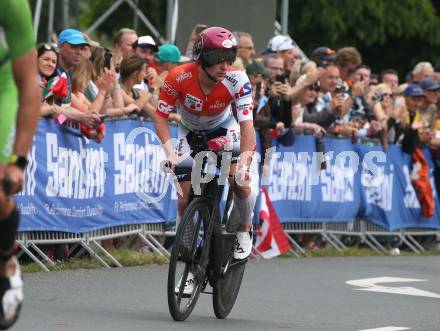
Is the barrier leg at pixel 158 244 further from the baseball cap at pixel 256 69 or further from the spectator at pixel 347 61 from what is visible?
the spectator at pixel 347 61

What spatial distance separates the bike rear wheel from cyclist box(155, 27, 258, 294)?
9.7 inches

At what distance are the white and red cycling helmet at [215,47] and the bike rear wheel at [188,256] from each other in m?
0.98

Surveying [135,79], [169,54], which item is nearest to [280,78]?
[169,54]

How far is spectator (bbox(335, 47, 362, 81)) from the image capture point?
18.0m

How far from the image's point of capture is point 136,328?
28.3 ft

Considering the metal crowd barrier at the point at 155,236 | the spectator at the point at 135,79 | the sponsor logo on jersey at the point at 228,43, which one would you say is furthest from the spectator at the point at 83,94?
the sponsor logo on jersey at the point at 228,43

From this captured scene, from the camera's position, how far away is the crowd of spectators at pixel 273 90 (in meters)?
12.6

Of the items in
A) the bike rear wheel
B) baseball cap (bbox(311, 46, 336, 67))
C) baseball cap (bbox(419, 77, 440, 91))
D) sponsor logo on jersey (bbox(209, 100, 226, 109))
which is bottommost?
the bike rear wheel

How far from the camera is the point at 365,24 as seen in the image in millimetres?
31094

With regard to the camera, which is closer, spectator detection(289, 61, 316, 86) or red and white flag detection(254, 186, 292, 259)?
red and white flag detection(254, 186, 292, 259)

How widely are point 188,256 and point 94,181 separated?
3.88 metres

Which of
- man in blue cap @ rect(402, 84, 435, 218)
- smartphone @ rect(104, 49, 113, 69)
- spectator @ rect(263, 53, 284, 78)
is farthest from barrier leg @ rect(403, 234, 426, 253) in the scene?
smartphone @ rect(104, 49, 113, 69)

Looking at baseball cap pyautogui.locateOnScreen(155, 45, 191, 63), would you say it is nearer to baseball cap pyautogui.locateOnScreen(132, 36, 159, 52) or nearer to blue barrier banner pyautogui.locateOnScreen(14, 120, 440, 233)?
baseball cap pyautogui.locateOnScreen(132, 36, 159, 52)

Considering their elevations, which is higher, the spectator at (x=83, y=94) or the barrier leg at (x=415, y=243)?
the spectator at (x=83, y=94)
